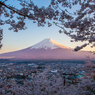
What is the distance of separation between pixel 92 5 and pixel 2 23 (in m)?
1.99

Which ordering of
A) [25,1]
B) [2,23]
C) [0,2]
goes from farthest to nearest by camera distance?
[2,23] → [25,1] → [0,2]

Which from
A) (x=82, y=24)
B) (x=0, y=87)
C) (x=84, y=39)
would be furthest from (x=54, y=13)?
(x=0, y=87)

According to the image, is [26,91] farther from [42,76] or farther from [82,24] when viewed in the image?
[82,24]

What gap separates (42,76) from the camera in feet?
7.54

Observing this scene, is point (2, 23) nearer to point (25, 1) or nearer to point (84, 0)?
point (25, 1)

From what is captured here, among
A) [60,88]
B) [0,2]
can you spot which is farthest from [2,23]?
[60,88]

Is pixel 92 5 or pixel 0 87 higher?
pixel 92 5

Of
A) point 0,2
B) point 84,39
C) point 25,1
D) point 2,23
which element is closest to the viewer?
point 84,39

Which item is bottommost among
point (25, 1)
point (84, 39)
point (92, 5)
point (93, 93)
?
point (93, 93)

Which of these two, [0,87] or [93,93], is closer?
[0,87]

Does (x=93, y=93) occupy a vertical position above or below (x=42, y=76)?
below

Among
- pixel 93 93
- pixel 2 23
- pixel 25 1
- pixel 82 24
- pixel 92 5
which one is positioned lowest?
pixel 93 93

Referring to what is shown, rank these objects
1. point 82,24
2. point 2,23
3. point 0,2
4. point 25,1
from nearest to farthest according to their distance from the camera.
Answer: point 82,24
point 0,2
point 25,1
point 2,23

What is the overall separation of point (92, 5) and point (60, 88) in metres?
1.84
